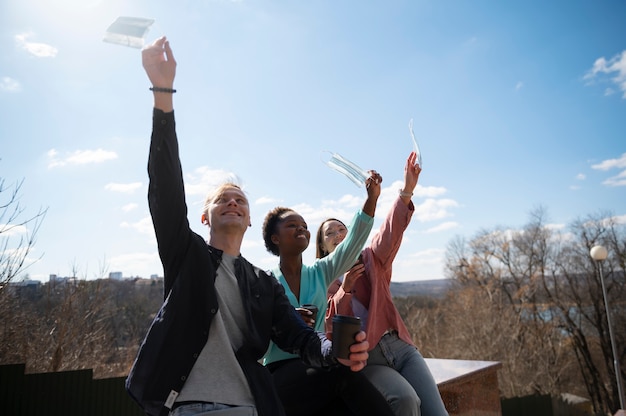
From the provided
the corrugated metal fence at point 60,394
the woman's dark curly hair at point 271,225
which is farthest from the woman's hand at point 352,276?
the corrugated metal fence at point 60,394

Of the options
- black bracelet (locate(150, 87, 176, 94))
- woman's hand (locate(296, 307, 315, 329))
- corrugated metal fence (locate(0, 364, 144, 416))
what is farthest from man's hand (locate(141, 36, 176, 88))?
corrugated metal fence (locate(0, 364, 144, 416))

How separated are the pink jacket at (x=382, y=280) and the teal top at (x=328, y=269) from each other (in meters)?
0.17

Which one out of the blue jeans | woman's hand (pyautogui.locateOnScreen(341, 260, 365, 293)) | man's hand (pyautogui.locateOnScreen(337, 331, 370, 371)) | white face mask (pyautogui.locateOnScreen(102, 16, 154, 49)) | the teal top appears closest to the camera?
man's hand (pyautogui.locateOnScreen(337, 331, 370, 371))

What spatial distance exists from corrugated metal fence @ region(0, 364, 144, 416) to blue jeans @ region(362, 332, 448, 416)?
24.3 ft

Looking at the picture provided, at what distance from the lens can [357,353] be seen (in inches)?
64.3

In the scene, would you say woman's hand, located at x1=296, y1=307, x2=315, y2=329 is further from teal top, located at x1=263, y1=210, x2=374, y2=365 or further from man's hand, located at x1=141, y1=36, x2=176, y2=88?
man's hand, located at x1=141, y1=36, x2=176, y2=88

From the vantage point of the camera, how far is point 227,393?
159cm

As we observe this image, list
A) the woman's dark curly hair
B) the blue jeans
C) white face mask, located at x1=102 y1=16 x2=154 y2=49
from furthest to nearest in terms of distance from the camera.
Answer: the woman's dark curly hair < the blue jeans < white face mask, located at x1=102 y1=16 x2=154 y2=49

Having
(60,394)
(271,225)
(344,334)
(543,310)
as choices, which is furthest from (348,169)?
(543,310)

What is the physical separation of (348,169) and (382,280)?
0.96 metres

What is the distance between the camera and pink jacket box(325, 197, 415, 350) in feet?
9.45

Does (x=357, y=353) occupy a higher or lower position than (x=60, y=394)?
higher

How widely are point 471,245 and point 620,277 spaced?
9.19 m

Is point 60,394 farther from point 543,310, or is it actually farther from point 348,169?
point 543,310
